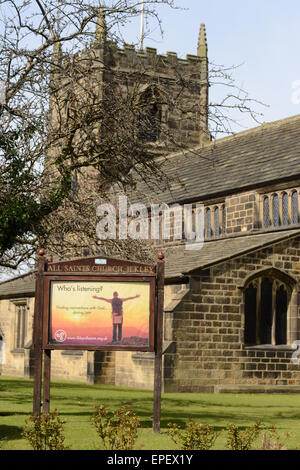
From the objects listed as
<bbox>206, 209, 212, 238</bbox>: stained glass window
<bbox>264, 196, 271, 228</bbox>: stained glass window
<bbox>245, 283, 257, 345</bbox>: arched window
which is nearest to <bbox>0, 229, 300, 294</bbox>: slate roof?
<bbox>264, 196, 271, 228</bbox>: stained glass window

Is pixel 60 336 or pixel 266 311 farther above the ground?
pixel 266 311

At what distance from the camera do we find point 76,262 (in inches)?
523

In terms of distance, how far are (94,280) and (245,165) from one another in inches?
779

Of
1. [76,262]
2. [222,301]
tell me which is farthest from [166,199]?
[76,262]

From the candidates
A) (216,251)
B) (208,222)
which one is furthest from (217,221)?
(216,251)

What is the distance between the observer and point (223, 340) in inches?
995

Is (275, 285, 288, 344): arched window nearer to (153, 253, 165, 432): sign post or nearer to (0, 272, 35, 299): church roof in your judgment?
(0, 272, 35, 299): church roof

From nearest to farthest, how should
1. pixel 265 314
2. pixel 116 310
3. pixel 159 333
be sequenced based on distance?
pixel 159 333 → pixel 116 310 → pixel 265 314

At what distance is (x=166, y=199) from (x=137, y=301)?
21.9 m

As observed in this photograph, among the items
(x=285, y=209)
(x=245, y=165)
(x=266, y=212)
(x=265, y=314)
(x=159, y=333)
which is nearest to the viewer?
(x=159, y=333)

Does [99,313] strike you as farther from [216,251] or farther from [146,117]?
[216,251]

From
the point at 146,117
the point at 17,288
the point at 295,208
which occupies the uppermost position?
the point at 295,208

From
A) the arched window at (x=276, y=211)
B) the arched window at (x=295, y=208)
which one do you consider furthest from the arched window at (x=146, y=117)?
the arched window at (x=276, y=211)

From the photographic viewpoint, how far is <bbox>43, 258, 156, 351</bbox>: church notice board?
13.0 meters
